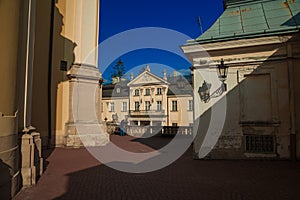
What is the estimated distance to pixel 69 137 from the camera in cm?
1548

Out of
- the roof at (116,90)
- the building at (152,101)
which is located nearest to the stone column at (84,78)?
the building at (152,101)

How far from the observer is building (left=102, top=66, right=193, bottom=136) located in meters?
44.0

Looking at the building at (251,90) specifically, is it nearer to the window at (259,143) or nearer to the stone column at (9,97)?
the window at (259,143)

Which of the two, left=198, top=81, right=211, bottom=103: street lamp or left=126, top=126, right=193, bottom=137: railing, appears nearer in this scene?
left=198, top=81, right=211, bottom=103: street lamp

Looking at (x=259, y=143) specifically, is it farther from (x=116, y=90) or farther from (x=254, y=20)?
(x=116, y=90)

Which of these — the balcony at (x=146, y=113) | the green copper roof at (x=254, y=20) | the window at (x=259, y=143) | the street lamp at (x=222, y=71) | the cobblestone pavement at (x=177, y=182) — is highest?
the green copper roof at (x=254, y=20)

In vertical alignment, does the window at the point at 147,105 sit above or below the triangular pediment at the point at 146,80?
below

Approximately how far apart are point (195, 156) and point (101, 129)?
823cm

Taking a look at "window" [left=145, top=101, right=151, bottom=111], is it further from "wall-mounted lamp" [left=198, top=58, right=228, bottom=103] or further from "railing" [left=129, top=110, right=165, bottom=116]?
"wall-mounted lamp" [left=198, top=58, right=228, bottom=103]

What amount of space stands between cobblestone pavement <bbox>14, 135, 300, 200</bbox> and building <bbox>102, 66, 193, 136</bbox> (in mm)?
33922

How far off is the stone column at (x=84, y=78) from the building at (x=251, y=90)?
817 centimetres

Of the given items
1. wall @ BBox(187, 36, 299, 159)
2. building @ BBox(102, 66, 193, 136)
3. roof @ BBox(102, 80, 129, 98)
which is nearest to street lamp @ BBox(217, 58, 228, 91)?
wall @ BBox(187, 36, 299, 159)

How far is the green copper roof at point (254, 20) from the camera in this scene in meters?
10.4

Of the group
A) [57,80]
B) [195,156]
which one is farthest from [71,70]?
[195,156]
